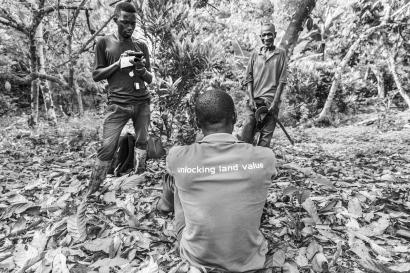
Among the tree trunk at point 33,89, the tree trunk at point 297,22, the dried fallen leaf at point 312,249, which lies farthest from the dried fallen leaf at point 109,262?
the tree trunk at point 33,89

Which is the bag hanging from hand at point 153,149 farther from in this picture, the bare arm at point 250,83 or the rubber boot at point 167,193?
the rubber boot at point 167,193

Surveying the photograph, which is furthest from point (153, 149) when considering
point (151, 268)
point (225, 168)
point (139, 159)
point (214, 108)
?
point (225, 168)

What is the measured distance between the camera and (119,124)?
357 cm

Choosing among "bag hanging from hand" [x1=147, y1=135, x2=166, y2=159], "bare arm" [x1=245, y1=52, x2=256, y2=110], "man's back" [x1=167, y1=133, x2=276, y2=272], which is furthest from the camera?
"bag hanging from hand" [x1=147, y1=135, x2=166, y2=159]

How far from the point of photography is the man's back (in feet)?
5.96

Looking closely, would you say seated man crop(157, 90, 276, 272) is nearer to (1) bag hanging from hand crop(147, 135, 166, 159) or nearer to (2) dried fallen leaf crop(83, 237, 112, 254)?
(2) dried fallen leaf crop(83, 237, 112, 254)

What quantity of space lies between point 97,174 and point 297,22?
3.50m

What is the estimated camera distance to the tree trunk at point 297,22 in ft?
16.1

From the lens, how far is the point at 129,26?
A: 341 centimetres

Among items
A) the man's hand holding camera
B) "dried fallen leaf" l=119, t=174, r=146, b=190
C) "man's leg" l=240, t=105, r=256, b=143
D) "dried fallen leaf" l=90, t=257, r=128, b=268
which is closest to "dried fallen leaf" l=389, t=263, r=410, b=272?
"dried fallen leaf" l=90, t=257, r=128, b=268

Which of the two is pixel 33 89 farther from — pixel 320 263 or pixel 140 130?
pixel 320 263

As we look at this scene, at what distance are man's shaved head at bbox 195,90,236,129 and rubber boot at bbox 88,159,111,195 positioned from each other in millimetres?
1811

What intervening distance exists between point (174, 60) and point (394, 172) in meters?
3.56

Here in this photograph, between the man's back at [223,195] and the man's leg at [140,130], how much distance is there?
1931mm
